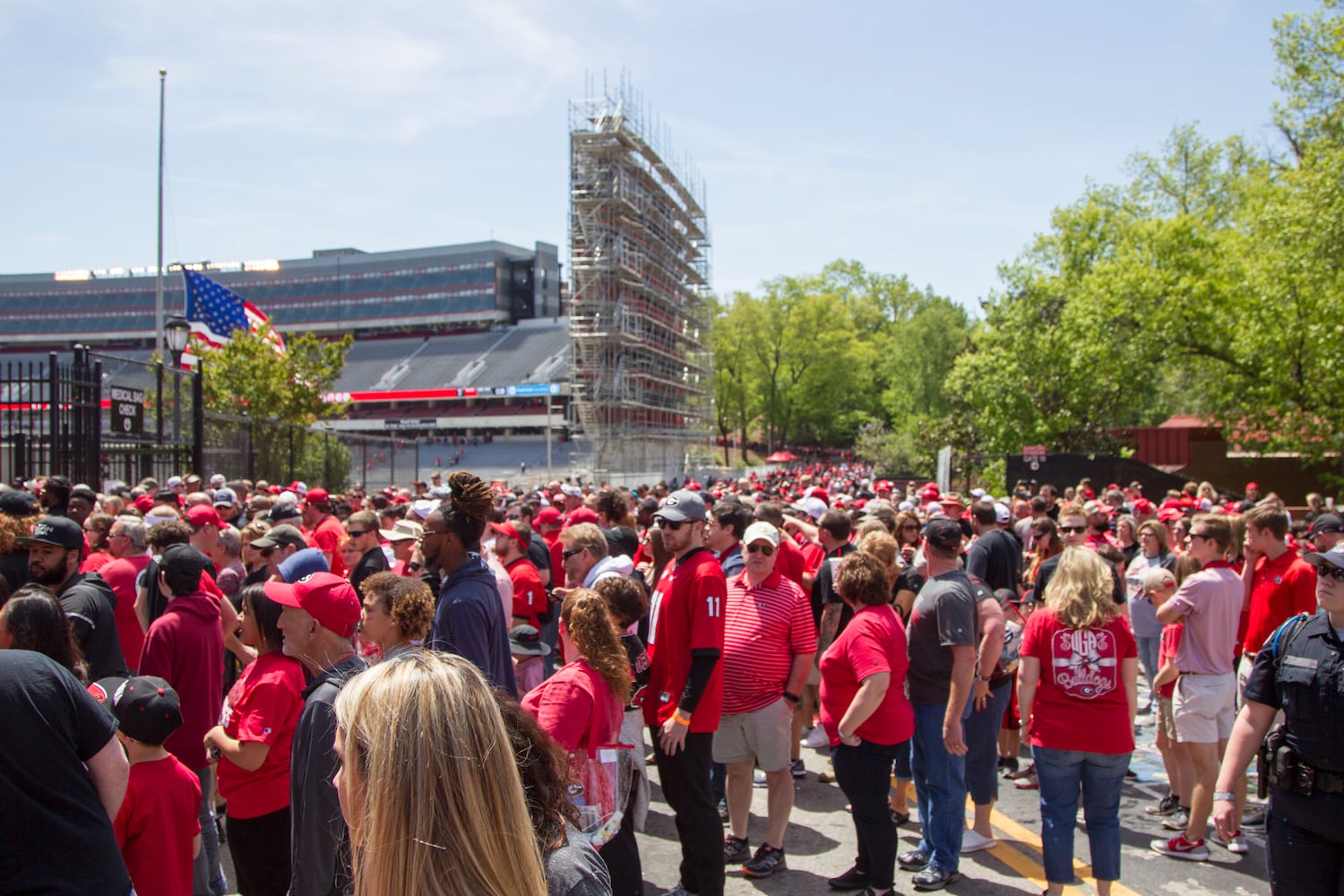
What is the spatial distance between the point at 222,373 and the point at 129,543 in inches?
893

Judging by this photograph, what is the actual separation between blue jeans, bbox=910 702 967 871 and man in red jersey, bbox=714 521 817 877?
29.8 inches

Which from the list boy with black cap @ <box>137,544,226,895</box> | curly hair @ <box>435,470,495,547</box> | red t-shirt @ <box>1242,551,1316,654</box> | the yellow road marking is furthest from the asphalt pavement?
boy with black cap @ <box>137,544,226,895</box>

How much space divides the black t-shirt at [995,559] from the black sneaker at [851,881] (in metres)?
2.84

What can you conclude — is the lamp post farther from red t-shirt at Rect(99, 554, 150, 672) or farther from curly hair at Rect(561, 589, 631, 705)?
curly hair at Rect(561, 589, 631, 705)

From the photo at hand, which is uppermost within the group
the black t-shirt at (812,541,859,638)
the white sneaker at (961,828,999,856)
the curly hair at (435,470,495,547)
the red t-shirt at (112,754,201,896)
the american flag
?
the american flag

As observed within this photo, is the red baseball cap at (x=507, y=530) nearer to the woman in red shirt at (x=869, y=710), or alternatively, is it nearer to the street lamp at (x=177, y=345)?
the woman in red shirt at (x=869, y=710)

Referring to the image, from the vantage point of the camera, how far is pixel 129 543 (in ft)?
19.4

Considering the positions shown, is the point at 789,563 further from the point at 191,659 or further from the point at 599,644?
the point at 191,659

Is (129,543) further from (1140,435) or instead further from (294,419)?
(1140,435)

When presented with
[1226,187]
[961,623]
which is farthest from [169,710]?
[1226,187]

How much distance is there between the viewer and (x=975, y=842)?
5.38m

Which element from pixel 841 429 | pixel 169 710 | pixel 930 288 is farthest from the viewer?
pixel 930 288

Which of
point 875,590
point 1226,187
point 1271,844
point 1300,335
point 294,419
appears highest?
point 1226,187

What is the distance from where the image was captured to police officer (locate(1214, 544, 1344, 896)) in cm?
323
